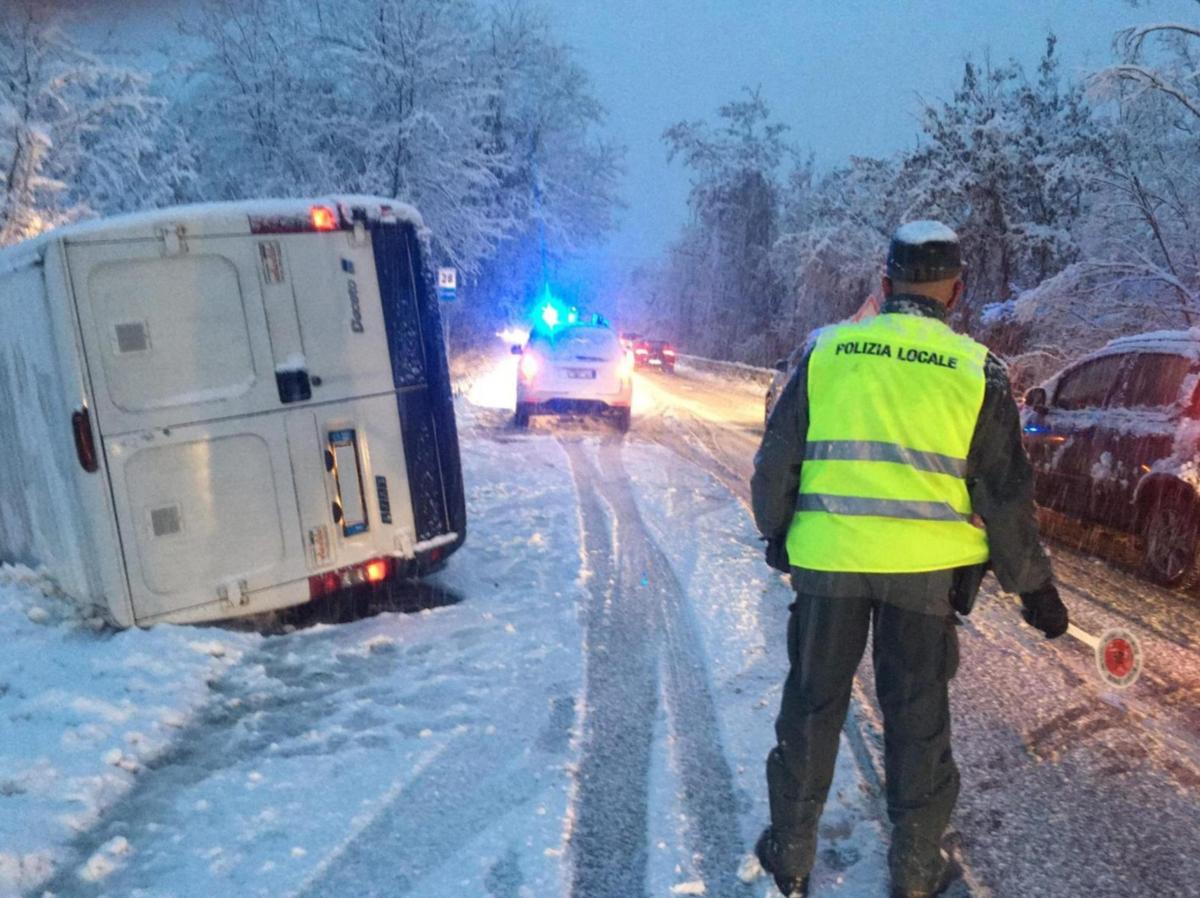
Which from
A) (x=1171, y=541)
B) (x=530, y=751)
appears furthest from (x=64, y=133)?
(x=1171, y=541)

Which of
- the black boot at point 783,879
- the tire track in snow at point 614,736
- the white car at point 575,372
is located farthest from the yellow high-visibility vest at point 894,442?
the white car at point 575,372

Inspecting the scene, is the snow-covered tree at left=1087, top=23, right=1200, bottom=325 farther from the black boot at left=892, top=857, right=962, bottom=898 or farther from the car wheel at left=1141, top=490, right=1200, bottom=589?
the black boot at left=892, top=857, right=962, bottom=898

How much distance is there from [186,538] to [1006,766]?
13.5ft

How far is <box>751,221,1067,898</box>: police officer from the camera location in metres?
2.46

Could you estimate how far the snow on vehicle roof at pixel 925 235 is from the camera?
8.58ft

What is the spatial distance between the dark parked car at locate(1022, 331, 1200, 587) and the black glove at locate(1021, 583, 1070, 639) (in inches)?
172

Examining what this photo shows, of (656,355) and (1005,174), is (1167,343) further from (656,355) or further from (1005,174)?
(656,355)

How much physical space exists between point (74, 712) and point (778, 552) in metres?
3.18

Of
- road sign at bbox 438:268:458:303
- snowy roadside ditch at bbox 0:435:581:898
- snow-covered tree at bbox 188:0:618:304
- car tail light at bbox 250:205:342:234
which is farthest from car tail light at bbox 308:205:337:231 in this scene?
snow-covered tree at bbox 188:0:618:304

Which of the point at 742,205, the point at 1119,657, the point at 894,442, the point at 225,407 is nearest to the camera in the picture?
the point at 894,442

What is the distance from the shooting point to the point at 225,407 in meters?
4.65

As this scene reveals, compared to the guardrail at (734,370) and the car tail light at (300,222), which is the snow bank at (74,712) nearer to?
the car tail light at (300,222)

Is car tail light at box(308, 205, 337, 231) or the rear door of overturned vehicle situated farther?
car tail light at box(308, 205, 337, 231)

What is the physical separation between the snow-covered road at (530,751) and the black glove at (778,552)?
3.40ft
